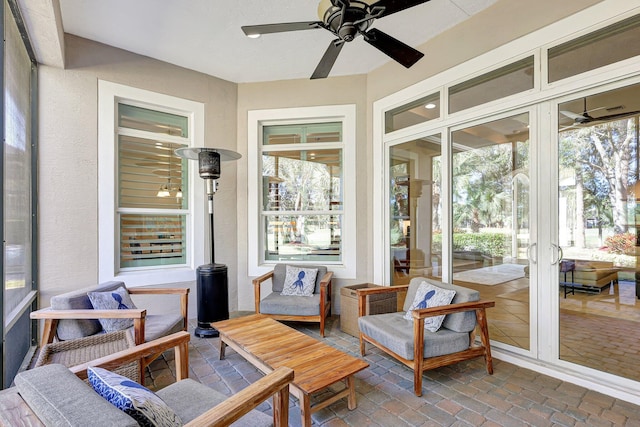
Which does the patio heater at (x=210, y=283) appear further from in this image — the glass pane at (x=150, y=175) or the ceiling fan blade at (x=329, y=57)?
the ceiling fan blade at (x=329, y=57)

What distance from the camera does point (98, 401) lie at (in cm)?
101

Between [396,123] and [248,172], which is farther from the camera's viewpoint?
[248,172]

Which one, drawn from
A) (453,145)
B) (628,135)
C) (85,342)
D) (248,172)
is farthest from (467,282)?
(85,342)

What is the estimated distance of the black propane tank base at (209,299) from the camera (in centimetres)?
348

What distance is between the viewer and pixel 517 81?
279cm

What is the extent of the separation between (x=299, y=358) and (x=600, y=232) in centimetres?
252

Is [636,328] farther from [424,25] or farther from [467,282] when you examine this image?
[424,25]

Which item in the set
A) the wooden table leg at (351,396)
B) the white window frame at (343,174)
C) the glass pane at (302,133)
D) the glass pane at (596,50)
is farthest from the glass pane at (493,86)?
the wooden table leg at (351,396)

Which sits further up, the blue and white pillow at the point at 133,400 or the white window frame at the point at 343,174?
the white window frame at the point at 343,174

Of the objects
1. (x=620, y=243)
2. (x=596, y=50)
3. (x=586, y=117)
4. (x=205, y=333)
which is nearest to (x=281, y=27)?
(x=596, y=50)

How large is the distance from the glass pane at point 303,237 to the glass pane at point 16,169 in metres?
2.56

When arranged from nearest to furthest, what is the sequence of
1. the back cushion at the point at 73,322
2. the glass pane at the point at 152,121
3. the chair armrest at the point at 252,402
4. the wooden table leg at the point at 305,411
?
the chair armrest at the point at 252,402
the wooden table leg at the point at 305,411
the back cushion at the point at 73,322
the glass pane at the point at 152,121

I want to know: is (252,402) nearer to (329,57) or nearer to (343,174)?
(329,57)

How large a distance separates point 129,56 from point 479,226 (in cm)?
438
